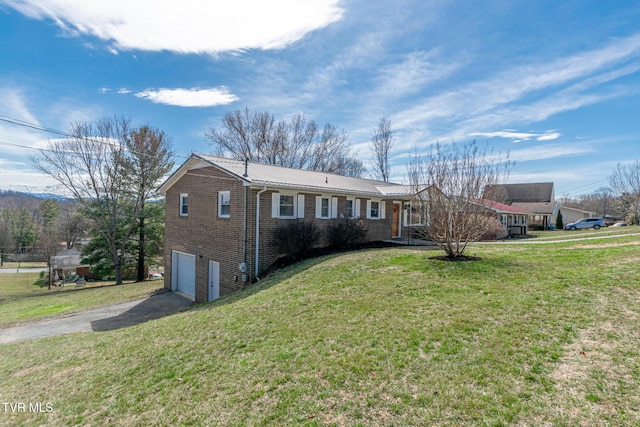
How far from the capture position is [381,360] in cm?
412

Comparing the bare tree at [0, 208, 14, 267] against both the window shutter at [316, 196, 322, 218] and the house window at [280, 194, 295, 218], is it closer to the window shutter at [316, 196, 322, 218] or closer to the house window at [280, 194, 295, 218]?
the house window at [280, 194, 295, 218]

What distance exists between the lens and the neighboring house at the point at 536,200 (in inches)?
1480

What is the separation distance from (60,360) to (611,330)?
9818mm

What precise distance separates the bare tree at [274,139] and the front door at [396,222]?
1457cm

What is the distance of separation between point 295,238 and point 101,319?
7705 millimetres

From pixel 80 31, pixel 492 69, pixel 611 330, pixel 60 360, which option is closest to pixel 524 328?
pixel 611 330

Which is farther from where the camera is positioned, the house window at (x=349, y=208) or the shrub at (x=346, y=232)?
the house window at (x=349, y=208)

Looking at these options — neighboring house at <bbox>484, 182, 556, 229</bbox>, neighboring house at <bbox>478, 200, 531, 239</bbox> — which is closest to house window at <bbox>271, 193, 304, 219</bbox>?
neighboring house at <bbox>478, 200, 531, 239</bbox>

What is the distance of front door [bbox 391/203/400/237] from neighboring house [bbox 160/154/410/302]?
13 cm

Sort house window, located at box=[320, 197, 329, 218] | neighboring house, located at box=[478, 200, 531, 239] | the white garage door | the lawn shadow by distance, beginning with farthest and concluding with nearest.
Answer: neighboring house, located at box=[478, 200, 531, 239] < the white garage door < house window, located at box=[320, 197, 329, 218] < the lawn shadow

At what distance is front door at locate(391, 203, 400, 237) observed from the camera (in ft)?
58.5

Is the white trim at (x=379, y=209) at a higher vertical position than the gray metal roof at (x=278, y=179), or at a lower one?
lower

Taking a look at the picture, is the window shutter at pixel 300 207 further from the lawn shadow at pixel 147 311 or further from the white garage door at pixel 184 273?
the lawn shadow at pixel 147 311

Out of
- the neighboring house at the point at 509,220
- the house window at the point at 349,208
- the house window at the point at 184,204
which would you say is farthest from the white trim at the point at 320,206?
the neighboring house at the point at 509,220
